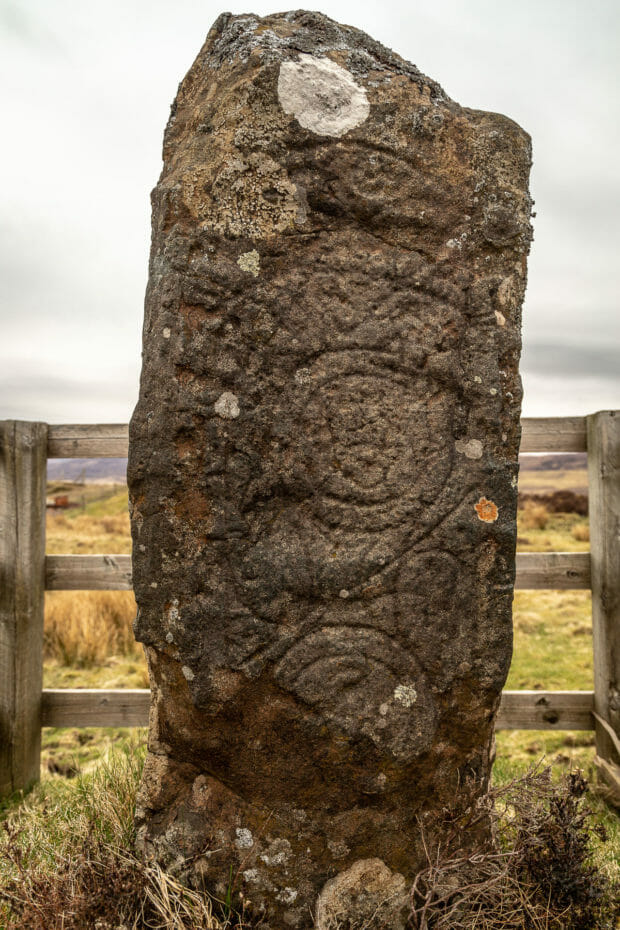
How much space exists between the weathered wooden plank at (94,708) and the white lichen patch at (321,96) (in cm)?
290

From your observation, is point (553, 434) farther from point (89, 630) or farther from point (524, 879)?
point (89, 630)

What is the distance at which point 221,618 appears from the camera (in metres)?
2.26

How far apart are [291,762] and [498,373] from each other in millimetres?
1444

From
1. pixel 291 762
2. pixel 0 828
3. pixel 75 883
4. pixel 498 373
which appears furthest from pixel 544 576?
pixel 0 828

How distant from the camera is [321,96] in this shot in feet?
7.57

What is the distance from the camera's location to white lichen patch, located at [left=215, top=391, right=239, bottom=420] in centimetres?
225

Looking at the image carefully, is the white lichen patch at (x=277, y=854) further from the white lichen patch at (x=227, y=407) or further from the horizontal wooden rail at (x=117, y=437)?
the horizontal wooden rail at (x=117, y=437)

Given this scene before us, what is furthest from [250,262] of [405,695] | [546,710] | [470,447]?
[546,710]

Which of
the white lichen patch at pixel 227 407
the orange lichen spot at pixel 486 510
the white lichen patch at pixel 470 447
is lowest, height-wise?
the orange lichen spot at pixel 486 510

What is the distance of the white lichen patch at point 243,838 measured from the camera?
231cm

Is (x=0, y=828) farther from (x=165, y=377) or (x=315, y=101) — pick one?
(x=315, y=101)

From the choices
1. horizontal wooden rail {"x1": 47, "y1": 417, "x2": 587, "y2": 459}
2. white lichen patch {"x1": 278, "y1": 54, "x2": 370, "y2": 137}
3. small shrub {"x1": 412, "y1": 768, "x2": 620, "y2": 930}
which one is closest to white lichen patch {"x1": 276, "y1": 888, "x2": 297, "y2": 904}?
small shrub {"x1": 412, "y1": 768, "x2": 620, "y2": 930}

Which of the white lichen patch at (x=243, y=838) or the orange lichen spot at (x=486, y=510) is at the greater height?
the orange lichen spot at (x=486, y=510)

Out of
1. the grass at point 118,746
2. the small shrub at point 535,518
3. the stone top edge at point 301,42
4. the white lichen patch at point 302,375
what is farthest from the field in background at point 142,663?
the small shrub at point 535,518
